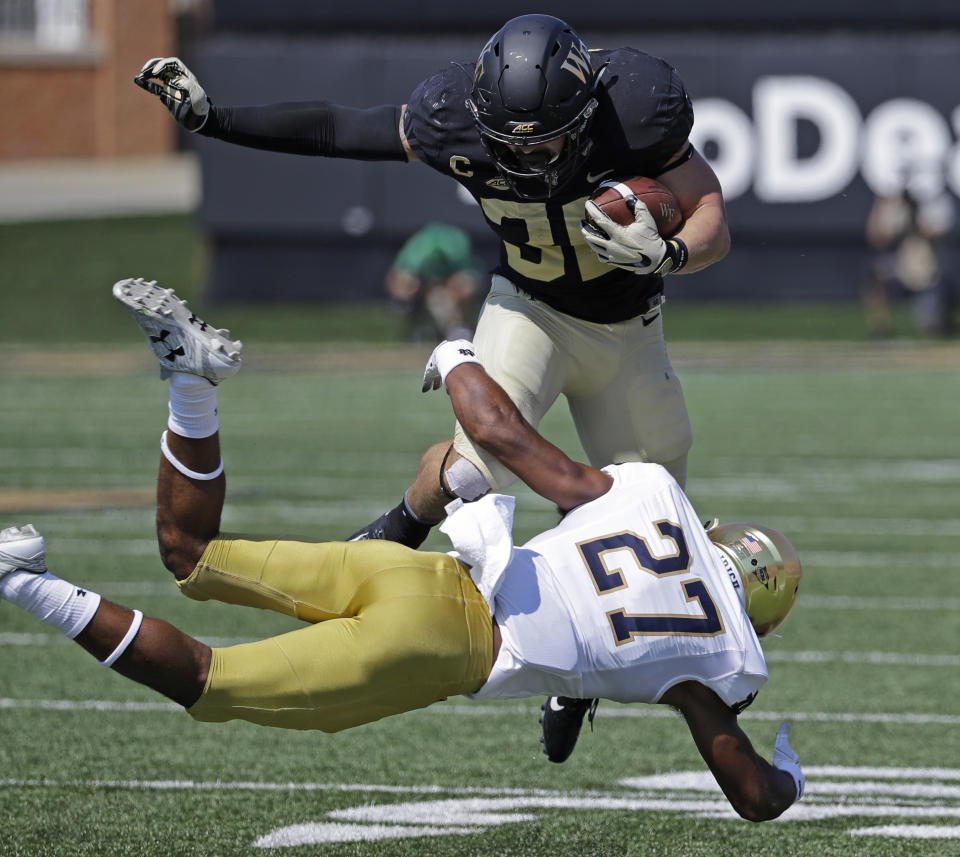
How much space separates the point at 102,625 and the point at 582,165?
70.3 inches

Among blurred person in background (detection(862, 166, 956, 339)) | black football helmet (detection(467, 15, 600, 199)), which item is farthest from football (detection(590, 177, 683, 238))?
blurred person in background (detection(862, 166, 956, 339))

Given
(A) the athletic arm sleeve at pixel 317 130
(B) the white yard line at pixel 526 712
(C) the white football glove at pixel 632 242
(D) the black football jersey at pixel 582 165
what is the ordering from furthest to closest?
(B) the white yard line at pixel 526 712, (A) the athletic arm sleeve at pixel 317 130, (D) the black football jersey at pixel 582 165, (C) the white football glove at pixel 632 242

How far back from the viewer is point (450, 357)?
404cm

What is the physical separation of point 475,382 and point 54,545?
474 centimetres

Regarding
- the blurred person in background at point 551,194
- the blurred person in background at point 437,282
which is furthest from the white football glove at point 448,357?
the blurred person in background at point 437,282

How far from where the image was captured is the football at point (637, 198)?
4.16 metres

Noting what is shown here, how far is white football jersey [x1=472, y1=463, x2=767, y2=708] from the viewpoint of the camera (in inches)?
140

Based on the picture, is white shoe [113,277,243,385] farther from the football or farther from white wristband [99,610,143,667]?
the football

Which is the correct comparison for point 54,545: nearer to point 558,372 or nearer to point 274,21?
point 558,372

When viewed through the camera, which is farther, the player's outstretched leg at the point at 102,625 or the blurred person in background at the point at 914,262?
the blurred person in background at the point at 914,262

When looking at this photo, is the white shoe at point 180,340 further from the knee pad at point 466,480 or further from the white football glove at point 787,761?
the white football glove at point 787,761

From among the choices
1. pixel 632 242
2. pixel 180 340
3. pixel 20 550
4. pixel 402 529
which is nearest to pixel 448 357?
pixel 632 242

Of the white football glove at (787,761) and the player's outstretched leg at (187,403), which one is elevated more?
→ the player's outstretched leg at (187,403)

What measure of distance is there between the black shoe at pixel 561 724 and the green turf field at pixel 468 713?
14cm
